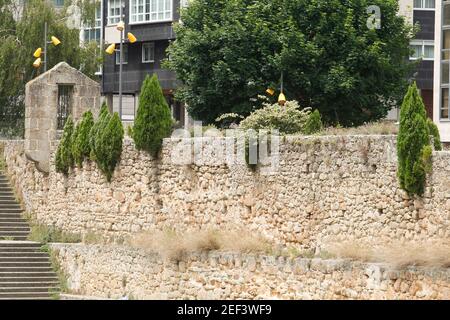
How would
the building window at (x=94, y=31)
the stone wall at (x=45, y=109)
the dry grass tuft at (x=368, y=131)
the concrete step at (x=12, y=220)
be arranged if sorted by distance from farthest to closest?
1. the building window at (x=94, y=31)
2. the concrete step at (x=12, y=220)
3. the stone wall at (x=45, y=109)
4. the dry grass tuft at (x=368, y=131)

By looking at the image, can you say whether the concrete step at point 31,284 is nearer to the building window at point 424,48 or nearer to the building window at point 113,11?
the building window at point 113,11

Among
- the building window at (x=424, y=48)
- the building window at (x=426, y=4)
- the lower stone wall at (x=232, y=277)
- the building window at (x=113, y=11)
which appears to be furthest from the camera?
the building window at (x=113, y=11)

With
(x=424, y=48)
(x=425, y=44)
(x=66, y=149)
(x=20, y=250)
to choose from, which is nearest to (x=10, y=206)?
(x=66, y=149)

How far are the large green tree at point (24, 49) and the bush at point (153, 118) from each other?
34180mm

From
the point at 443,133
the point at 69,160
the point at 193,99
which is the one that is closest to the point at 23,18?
the point at 193,99

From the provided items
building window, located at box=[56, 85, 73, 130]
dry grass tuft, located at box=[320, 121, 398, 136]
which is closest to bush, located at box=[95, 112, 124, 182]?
building window, located at box=[56, 85, 73, 130]

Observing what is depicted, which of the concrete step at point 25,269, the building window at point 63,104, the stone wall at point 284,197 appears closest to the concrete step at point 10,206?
the building window at point 63,104

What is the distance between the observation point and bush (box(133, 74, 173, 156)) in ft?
148

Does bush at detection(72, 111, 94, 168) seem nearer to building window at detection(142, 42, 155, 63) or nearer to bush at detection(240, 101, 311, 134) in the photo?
bush at detection(240, 101, 311, 134)

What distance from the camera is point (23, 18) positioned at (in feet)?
264

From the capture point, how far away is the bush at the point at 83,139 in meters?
49.1

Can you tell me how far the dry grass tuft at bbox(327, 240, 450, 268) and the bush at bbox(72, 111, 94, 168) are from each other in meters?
12.8

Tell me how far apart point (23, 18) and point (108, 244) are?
35.2 m

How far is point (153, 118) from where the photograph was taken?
4500cm
